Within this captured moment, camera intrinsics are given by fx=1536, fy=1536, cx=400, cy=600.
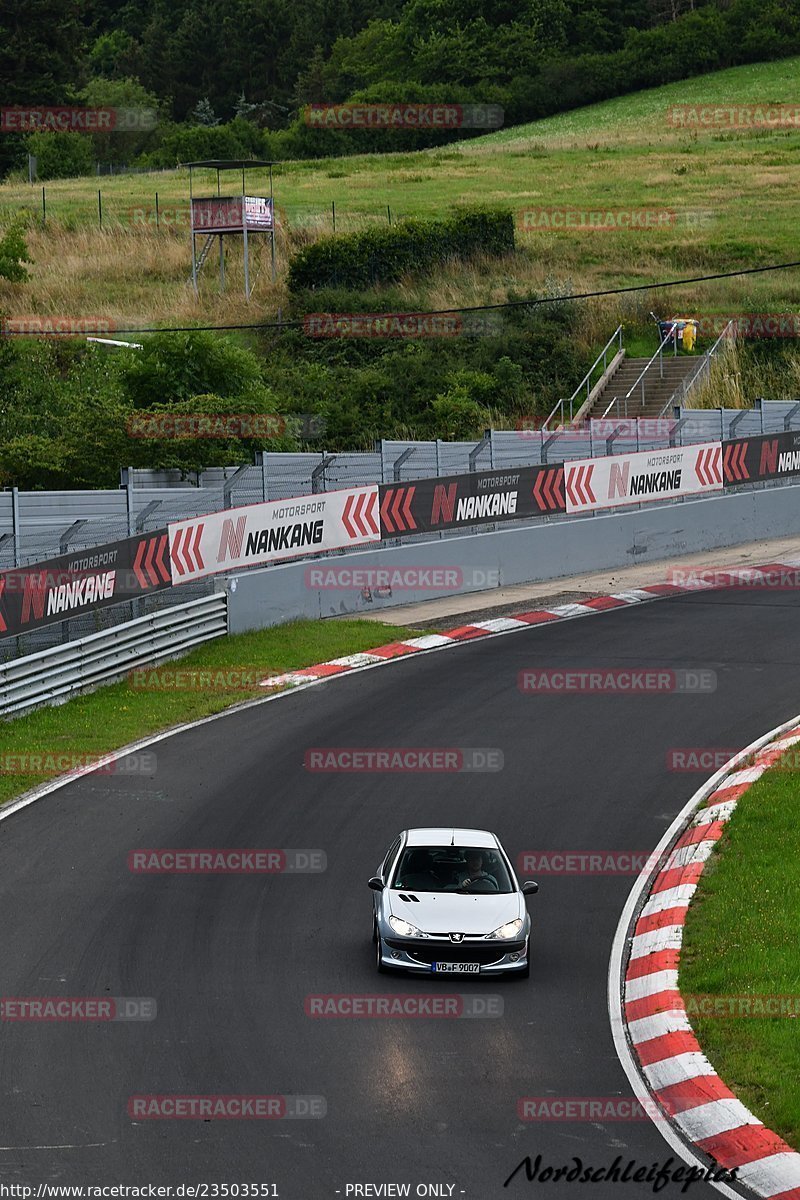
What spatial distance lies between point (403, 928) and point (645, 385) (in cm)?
3588

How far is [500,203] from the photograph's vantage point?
218 ft

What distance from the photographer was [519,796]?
18.8 metres

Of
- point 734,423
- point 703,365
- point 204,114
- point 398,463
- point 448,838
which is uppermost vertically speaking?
point 204,114

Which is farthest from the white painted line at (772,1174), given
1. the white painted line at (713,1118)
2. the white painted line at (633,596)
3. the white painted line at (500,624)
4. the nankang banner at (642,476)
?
the nankang banner at (642,476)

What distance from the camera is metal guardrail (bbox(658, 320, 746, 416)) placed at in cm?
4553

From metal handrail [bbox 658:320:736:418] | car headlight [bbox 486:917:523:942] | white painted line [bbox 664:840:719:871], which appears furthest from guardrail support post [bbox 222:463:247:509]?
metal handrail [bbox 658:320:736:418]

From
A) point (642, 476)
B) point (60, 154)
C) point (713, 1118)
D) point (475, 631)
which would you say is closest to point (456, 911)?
point (713, 1118)

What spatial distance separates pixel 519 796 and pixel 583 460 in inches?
670

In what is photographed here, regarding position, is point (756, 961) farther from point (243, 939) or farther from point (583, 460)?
point (583, 460)

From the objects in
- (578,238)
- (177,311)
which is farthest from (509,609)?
(578,238)

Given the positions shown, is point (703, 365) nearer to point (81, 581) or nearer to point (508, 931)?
point (81, 581)

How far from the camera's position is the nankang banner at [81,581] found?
22.3m

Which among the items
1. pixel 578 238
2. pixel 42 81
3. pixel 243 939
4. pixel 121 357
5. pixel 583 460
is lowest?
pixel 243 939

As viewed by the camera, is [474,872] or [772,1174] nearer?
[772,1174]
